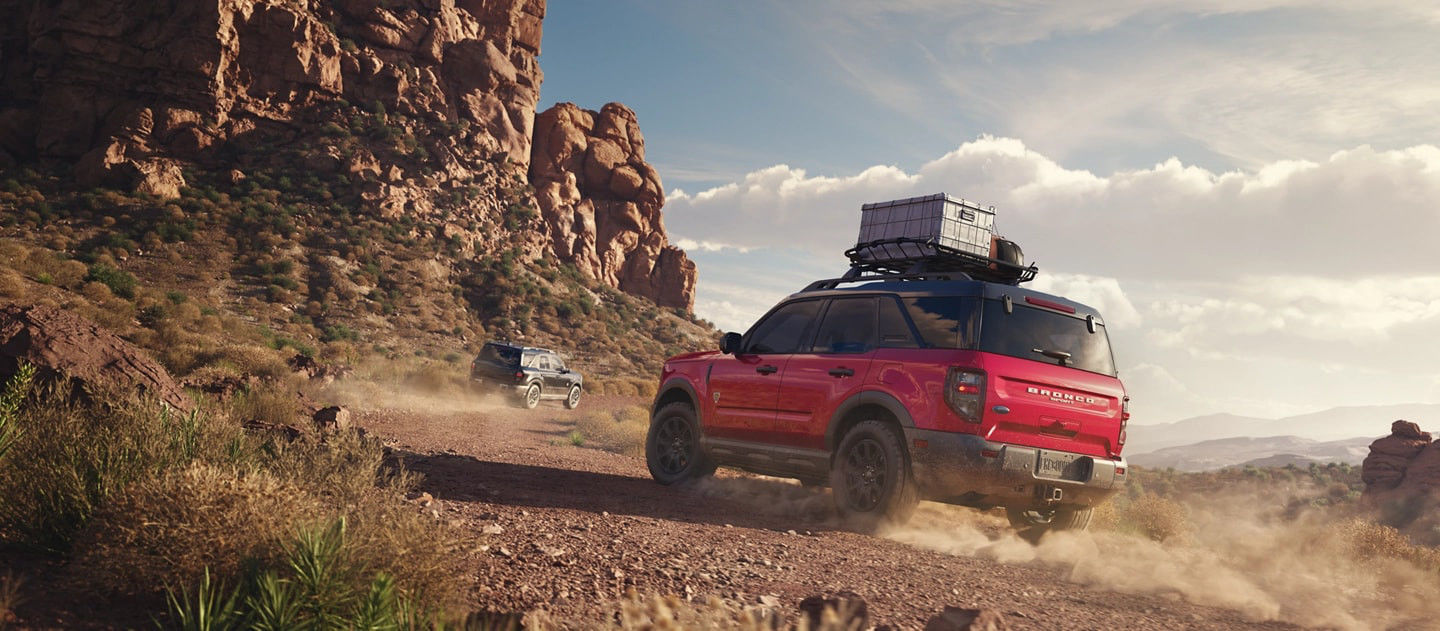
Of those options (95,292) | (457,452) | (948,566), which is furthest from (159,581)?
(95,292)

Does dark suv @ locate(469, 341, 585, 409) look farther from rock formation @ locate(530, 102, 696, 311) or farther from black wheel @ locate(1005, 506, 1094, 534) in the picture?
rock formation @ locate(530, 102, 696, 311)

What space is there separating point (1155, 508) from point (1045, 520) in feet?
8.52

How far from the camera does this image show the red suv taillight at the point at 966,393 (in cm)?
624

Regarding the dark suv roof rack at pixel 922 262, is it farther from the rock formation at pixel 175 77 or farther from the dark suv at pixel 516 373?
the rock formation at pixel 175 77

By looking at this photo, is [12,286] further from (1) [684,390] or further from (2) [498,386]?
(1) [684,390]

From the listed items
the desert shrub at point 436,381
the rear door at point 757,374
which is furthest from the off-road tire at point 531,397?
the rear door at point 757,374

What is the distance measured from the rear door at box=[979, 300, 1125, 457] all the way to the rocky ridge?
47.1 meters

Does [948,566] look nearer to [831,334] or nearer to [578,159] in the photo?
[831,334]

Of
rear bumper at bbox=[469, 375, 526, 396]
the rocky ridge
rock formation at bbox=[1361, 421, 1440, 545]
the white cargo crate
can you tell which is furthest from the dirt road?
the rocky ridge

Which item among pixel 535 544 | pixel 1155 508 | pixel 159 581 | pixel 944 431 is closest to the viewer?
pixel 159 581

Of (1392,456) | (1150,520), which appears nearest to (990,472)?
(1150,520)

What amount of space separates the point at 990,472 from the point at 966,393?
579 millimetres

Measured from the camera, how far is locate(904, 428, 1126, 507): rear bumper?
20.4 feet

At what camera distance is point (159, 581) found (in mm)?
3395
